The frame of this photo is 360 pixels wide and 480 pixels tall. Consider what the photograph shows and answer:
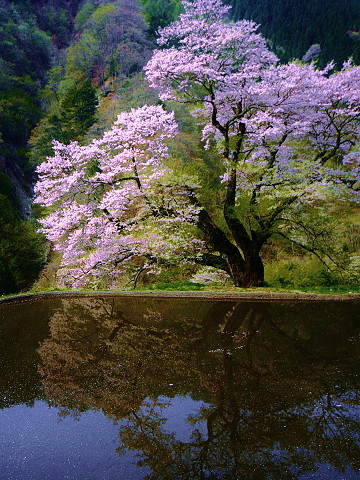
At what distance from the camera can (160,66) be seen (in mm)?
8617

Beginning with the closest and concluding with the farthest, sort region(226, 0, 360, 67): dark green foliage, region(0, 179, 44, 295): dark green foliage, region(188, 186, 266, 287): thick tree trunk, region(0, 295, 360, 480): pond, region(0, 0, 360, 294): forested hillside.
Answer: region(0, 295, 360, 480): pond → region(188, 186, 266, 287): thick tree trunk → region(0, 179, 44, 295): dark green foliage → region(0, 0, 360, 294): forested hillside → region(226, 0, 360, 67): dark green foliage

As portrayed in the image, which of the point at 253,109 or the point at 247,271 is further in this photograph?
Result: the point at 247,271

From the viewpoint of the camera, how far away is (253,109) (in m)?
9.17

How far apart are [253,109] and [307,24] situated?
52.1 metres

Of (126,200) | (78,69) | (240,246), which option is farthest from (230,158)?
(78,69)

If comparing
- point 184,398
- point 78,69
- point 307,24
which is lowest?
point 184,398

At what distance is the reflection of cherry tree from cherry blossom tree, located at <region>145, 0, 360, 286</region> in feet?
11.9

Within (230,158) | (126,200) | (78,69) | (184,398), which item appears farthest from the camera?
(78,69)

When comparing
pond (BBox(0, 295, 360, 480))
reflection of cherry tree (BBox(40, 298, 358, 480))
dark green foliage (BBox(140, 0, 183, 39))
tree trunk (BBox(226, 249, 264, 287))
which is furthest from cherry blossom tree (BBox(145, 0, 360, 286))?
dark green foliage (BBox(140, 0, 183, 39))

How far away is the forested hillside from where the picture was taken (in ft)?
76.7

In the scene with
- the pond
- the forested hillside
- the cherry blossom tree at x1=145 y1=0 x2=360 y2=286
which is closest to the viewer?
the pond

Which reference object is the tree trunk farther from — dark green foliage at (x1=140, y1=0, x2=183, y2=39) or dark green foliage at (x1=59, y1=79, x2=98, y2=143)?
dark green foliage at (x1=140, y1=0, x2=183, y2=39)

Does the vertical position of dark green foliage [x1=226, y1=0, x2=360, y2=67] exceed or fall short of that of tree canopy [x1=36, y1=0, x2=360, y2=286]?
it exceeds it

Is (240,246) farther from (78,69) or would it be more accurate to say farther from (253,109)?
(78,69)
